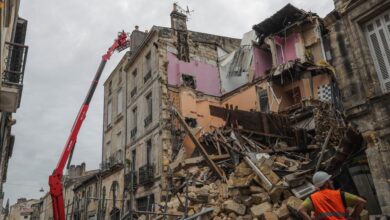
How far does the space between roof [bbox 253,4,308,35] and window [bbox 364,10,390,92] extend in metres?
10.4

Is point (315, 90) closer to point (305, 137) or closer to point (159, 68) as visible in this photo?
point (305, 137)

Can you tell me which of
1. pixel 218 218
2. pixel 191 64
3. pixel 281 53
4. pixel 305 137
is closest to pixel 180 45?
pixel 191 64

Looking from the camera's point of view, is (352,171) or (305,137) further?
(305,137)

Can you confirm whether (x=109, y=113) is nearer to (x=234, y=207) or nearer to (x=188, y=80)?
(x=188, y=80)

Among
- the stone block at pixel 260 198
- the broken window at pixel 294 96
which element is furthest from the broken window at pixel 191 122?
the stone block at pixel 260 198

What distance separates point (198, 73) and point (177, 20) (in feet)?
12.6

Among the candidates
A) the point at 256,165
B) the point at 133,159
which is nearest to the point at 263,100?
the point at 256,165

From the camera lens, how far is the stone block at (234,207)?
9443mm

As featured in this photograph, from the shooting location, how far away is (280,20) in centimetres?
1864

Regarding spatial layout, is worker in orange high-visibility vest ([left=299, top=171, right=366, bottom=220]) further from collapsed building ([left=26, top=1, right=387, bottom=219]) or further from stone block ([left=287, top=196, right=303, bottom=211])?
stone block ([left=287, top=196, right=303, bottom=211])

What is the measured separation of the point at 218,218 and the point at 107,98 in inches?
797

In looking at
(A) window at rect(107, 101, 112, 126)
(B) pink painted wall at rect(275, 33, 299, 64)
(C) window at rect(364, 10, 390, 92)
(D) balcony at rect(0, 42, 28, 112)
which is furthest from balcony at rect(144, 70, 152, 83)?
(C) window at rect(364, 10, 390, 92)

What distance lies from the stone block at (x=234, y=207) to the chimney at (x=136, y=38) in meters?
17.3

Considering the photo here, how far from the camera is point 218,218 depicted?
951cm
